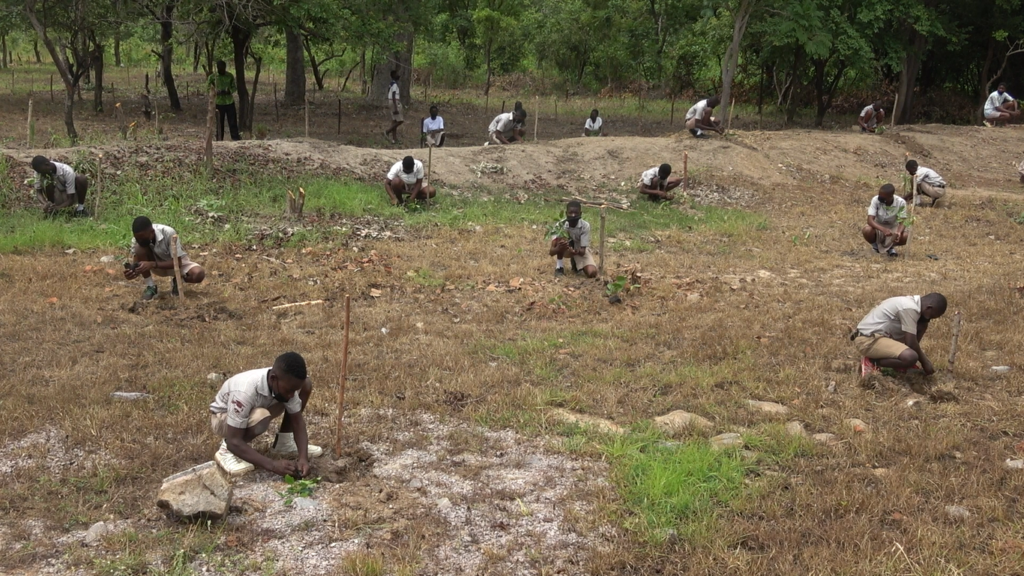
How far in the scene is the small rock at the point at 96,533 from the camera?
4234mm

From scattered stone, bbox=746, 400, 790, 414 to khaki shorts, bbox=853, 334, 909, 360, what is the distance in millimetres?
1037

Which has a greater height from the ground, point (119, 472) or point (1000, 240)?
point (1000, 240)

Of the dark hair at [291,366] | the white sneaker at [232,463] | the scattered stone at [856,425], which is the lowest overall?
the white sneaker at [232,463]

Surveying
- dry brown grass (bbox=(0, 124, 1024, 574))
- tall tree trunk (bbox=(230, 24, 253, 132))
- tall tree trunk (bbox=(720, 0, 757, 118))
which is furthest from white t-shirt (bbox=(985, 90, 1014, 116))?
tall tree trunk (bbox=(230, 24, 253, 132))

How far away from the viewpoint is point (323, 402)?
6012 mm

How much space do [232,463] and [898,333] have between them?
5069 mm

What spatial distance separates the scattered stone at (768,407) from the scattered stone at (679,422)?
42 cm

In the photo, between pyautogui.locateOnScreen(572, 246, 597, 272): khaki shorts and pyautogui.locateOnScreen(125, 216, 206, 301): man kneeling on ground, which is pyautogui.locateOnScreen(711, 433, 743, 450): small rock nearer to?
pyautogui.locateOnScreen(572, 246, 597, 272): khaki shorts

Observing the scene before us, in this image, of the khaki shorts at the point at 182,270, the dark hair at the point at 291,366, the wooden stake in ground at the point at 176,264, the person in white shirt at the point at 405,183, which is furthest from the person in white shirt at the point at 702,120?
the dark hair at the point at 291,366

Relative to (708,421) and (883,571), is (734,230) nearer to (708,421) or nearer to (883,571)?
(708,421)

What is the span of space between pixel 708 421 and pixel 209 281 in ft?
18.7

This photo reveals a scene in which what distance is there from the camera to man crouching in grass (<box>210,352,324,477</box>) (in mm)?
4758

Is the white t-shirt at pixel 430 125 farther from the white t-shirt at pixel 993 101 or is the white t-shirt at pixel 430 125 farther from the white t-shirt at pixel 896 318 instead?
the white t-shirt at pixel 993 101

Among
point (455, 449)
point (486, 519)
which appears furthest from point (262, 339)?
point (486, 519)
